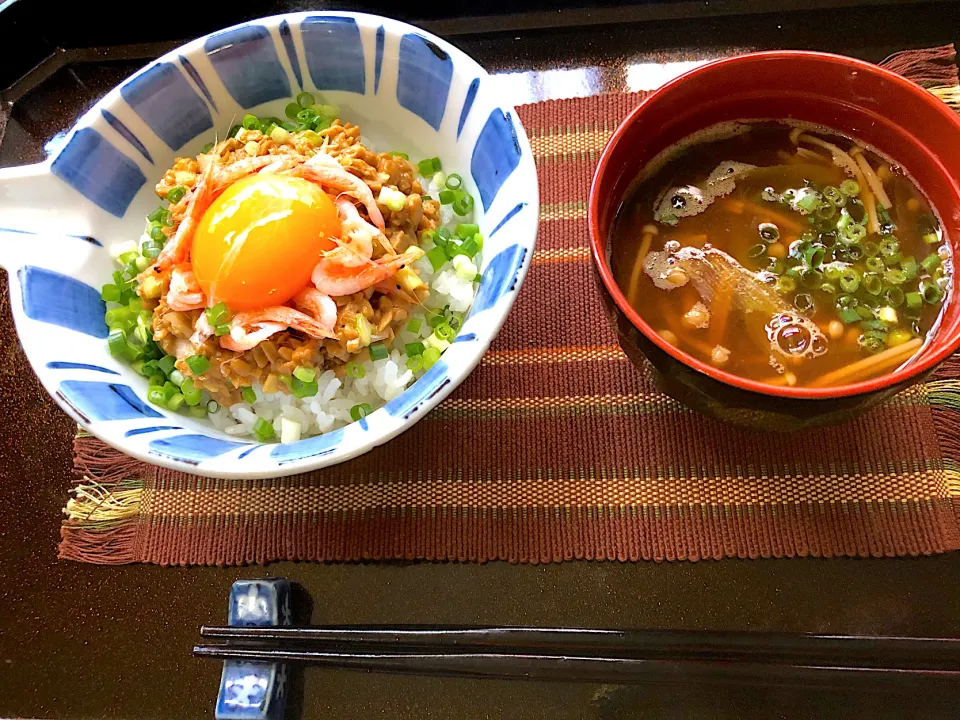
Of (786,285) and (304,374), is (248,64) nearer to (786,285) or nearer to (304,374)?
(304,374)

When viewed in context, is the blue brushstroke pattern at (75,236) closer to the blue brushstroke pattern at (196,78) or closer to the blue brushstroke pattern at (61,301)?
the blue brushstroke pattern at (61,301)

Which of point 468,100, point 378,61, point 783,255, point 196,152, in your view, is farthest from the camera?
point 196,152

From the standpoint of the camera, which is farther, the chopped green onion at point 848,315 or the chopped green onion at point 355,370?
the chopped green onion at point 355,370

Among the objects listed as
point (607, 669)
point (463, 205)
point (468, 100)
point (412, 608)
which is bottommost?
point (607, 669)

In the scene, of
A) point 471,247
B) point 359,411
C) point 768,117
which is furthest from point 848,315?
point 359,411

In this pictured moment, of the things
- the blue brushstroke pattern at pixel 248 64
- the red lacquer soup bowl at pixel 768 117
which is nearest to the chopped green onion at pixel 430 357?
the red lacquer soup bowl at pixel 768 117
